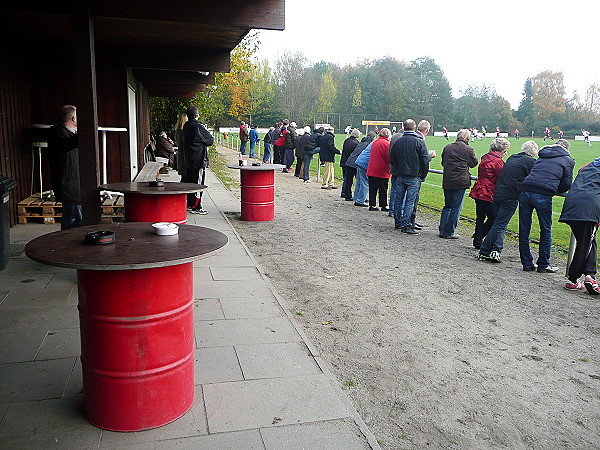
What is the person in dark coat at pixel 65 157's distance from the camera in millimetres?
6480

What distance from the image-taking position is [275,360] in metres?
4.21

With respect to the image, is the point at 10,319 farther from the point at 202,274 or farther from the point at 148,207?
the point at 202,274

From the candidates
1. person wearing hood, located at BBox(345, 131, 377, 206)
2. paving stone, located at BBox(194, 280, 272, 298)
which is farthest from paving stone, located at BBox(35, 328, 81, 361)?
person wearing hood, located at BBox(345, 131, 377, 206)

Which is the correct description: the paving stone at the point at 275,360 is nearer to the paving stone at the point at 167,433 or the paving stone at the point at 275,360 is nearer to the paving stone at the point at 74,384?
the paving stone at the point at 167,433

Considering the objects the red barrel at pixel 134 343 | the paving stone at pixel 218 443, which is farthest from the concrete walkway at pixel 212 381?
the red barrel at pixel 134 343

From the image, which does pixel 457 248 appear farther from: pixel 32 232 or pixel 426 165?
pixel 32 232

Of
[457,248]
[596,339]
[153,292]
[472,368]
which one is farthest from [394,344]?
[457,248]

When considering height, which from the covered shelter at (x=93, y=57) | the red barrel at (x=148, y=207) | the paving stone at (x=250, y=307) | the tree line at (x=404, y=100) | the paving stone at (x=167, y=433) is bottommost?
the paving stone at (x=167, y=433)

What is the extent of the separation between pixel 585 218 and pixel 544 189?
3.12 ft

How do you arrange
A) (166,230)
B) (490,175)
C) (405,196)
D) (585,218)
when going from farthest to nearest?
1. (405,196)
2. (490,175)
3. (585,218)
4. (166,230)

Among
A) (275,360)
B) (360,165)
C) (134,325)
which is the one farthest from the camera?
(360,165)

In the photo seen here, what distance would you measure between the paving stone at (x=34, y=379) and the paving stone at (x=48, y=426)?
11 cm

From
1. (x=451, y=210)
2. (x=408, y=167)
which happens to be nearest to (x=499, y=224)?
(x=451, y=210)

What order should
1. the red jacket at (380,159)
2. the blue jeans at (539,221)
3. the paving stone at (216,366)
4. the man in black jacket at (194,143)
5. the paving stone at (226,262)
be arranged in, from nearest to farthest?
the paving stone at (216,366)
the paving stone at (226,262)
the blue jeans at (539,221)
the man in black jacket at (194,143)
the red jacket at (380,159)
